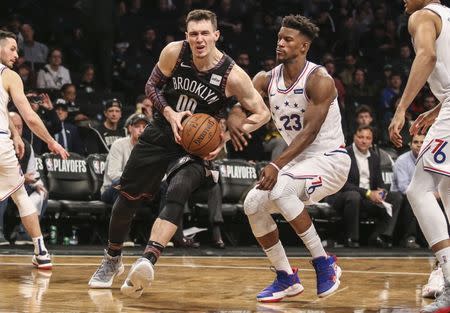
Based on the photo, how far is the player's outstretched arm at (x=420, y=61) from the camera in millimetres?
5996

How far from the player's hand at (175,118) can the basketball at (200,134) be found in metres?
0.03

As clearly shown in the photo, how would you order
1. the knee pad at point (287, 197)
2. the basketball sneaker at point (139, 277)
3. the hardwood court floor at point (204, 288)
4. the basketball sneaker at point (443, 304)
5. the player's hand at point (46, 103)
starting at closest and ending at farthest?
the basketball sneaker at point (443, 304) < the basketball sneaker at point (139, 277) < the hardwood court floor at point (204, 288) < the knee pad at point (287, 197) < the player's hand at point (46, 103)

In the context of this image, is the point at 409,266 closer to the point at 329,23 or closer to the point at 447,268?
the point at 447,268

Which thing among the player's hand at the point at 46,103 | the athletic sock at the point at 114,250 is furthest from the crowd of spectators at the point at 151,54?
the athletic sock at the point at 114,250

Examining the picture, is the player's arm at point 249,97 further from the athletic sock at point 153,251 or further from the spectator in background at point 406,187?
the spectator in background at point 406,187

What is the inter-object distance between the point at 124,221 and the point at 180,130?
0.97 m

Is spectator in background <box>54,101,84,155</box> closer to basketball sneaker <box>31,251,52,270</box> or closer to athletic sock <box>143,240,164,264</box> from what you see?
basketball sneaker <box>31,251,52,270</box>

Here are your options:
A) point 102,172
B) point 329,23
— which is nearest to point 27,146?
point 102,172

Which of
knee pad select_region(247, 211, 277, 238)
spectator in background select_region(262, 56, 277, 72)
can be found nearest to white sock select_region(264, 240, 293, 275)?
knee pad select_region(247, 211, 277, 238)

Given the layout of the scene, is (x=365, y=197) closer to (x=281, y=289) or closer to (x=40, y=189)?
(x=40, y=189)

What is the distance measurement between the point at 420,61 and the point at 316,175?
125 cm

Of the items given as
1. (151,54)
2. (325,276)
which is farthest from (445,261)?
(151,54)

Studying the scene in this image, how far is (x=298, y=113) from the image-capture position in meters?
6.92

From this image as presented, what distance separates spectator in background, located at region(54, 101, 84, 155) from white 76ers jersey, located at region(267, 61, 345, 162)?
18.5 feet
